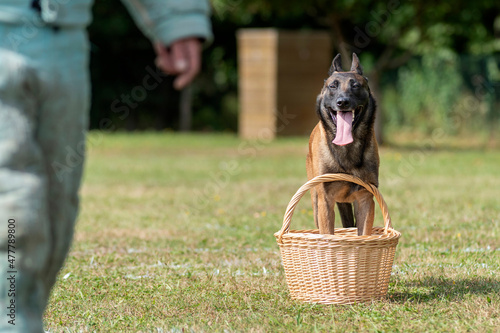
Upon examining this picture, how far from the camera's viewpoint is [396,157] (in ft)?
49.8

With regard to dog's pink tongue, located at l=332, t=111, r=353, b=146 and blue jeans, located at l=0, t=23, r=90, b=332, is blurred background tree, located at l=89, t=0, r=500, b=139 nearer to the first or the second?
dog's pink tongue, located at l=332, t=111, r=353, b=146

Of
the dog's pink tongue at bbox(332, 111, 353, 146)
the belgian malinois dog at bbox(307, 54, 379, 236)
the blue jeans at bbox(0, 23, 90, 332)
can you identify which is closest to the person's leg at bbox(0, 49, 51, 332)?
the blue jeans at bbox(0, 23, 90, 332)

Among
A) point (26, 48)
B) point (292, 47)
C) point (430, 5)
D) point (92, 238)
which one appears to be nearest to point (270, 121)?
point (292, 47)

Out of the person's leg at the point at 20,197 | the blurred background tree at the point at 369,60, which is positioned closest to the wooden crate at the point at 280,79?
the blurred background tree at the point at 369,60

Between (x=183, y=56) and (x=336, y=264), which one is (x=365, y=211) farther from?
(x=183, y=56)

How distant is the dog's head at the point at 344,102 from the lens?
487 cm

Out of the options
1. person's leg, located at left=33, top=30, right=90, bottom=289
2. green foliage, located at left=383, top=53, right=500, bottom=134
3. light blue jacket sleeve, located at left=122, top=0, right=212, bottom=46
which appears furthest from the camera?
green foliage, located at left=383, top=53, right=500, bottom=134

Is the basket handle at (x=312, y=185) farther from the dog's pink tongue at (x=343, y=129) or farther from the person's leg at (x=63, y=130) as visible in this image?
the person's leg at (x=63, y=130)

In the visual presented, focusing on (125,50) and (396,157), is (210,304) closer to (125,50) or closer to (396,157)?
(396,157)

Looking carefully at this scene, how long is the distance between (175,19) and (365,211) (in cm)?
270

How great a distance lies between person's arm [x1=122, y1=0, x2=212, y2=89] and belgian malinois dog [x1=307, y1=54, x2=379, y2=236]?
2.33 meters

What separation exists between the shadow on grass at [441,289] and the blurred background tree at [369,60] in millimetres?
11726

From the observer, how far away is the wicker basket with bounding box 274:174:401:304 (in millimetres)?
4547

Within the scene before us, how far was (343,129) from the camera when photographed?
4906 mm
